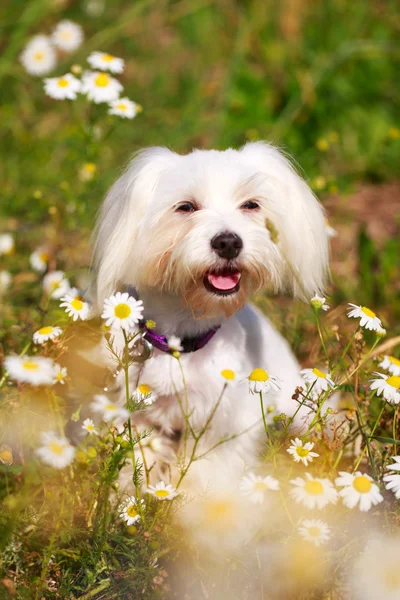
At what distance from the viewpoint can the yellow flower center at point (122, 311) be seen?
59.4 inches

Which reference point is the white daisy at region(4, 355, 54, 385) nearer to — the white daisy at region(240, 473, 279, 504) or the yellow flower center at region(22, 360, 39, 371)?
the yellow flower center at region(22, 360, 39, 371)

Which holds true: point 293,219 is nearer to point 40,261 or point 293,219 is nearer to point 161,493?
point 161,493

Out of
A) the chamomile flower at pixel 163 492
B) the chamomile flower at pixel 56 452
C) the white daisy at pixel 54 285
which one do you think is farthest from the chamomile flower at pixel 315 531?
the white daisy at pixel 54 285

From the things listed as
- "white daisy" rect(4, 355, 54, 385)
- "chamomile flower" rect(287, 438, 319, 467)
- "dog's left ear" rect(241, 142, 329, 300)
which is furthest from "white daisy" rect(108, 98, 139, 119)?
"chamomile flower" rect(287, 438, 319, 467)

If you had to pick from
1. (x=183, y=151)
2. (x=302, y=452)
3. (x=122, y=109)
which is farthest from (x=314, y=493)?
(x=183, y=151)

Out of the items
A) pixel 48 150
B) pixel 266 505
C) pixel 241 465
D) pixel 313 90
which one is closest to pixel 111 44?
pixel 48 150

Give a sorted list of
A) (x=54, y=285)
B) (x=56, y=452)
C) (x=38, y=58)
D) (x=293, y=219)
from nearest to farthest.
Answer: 1. (x=56, y=452)
2. (x=293, y=219)
3. (x=54, y=285)
4. (x=38, y=58)

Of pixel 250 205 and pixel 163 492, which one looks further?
pixel 250 205

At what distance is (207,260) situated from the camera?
1.76 meters

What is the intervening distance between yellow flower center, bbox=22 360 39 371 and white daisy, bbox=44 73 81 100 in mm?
1325

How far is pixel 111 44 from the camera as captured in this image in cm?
475

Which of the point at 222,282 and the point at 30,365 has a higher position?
the point at 222,282

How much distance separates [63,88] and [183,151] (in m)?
0.55

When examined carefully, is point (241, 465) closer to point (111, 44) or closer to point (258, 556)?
point (258, 556)
